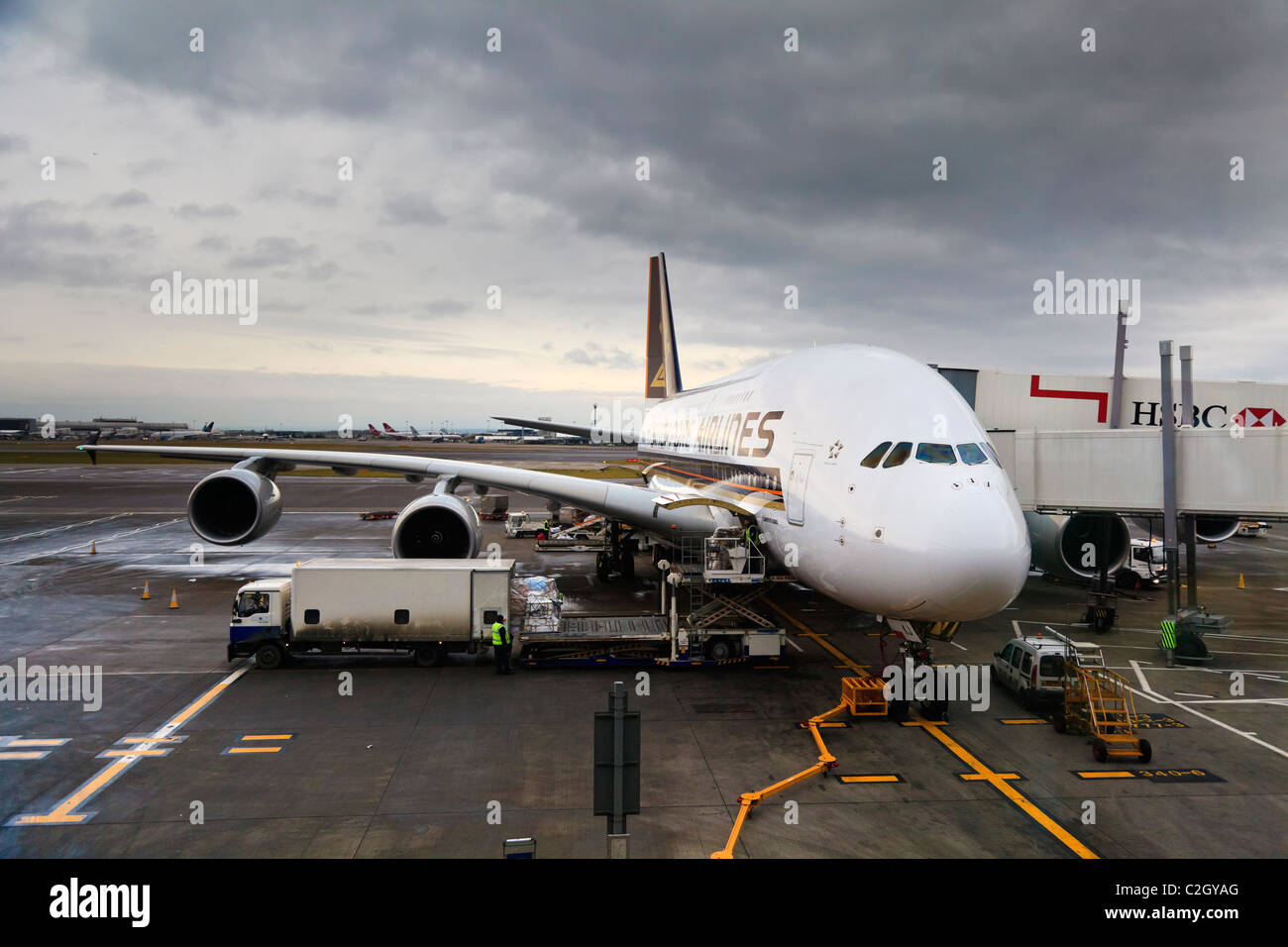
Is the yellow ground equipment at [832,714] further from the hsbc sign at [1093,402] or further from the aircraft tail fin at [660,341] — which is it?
the aircraft tail fin at [660,341]

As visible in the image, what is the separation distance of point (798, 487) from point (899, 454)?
7.67 feet

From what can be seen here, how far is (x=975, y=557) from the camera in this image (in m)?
10.1

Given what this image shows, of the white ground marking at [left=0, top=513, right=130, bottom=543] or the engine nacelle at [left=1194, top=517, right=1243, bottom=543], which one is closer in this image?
the engine nacelle at [left=1194, top=517, right=1243, bottom=543]

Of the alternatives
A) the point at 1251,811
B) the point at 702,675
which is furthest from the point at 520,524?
the point at 1251,811

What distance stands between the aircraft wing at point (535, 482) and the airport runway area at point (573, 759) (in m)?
3.87

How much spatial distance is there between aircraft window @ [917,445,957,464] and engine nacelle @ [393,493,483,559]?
1157 cm

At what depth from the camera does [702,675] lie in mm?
15898

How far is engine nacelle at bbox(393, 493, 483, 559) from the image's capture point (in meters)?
19.1
